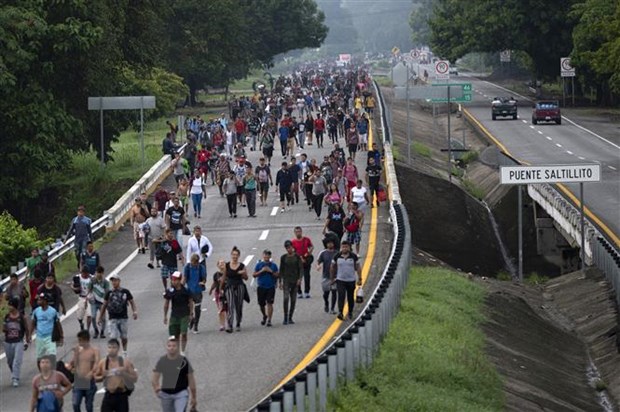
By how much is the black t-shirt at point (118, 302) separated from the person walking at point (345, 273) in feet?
13.5

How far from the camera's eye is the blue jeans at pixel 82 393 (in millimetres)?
18484

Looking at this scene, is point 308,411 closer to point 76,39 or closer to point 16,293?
point 16,293

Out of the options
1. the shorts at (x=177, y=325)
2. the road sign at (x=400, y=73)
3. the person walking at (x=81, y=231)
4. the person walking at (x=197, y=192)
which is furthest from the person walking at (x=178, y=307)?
the road sign at (x=400, y=73)

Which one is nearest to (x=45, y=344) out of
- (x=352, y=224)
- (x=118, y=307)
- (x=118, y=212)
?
(x=118, y=307)

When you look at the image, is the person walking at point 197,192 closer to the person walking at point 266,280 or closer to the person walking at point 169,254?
the person walking at point 169,254

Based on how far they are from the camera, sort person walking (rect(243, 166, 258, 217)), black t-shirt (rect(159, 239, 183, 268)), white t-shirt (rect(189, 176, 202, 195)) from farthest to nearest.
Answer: person walking (rect(243, 166, 258, 217))
white t-shirt (rect(189, 176, 202, 195))
black t-shirt (rect(159, 239, 183, 268))

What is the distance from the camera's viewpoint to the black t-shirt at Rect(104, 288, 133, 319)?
23453 millimetres

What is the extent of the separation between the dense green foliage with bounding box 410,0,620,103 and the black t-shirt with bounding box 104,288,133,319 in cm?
6253

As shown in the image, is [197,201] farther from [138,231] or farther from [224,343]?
[224,343]

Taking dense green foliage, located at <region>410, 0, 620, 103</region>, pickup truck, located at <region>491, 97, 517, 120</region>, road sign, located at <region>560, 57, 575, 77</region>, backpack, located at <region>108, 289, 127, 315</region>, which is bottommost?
backpack, located at <region>108, 289, 127, 315</region>

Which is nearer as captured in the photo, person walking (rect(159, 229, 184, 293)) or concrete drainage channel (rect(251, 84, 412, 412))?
concrete drainage channel (rect(251, 84, 412, 412))

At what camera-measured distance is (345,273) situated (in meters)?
26.2

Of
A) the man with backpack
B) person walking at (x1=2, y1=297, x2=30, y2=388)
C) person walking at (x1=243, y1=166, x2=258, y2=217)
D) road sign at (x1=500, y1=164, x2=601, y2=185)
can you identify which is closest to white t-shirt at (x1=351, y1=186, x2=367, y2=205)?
road sign at (x1=500, y1=164, x2=601, y2=185)

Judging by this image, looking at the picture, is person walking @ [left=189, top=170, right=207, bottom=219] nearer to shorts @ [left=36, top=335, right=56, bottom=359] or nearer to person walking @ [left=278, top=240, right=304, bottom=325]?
person walking @ [left=278, top=240, right=304, bottom=325]
